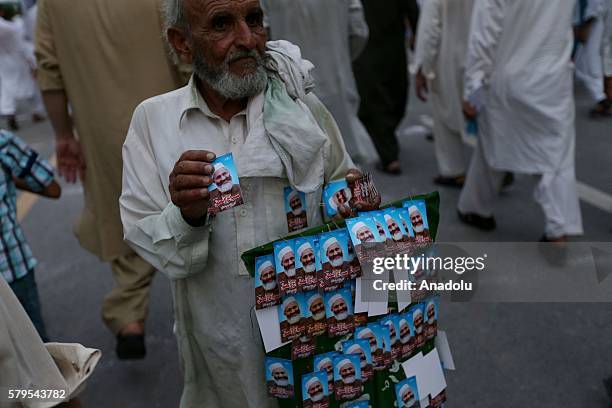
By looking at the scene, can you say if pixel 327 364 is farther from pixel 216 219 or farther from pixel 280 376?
pixel 216 219

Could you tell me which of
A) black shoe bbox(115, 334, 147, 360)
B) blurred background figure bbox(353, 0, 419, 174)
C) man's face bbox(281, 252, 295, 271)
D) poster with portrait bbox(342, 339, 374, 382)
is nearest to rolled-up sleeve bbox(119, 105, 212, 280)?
man's face bbox(281, 252, 295, 271)

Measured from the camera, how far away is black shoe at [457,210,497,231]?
4.62m

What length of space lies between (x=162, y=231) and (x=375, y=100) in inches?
175

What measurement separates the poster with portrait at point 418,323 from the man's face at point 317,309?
0.77 feet

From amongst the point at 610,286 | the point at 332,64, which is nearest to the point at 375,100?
the point at 332,64

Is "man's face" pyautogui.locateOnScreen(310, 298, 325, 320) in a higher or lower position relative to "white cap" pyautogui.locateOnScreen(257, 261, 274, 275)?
lower

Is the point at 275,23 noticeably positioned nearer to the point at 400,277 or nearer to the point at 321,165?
the point at 321,165

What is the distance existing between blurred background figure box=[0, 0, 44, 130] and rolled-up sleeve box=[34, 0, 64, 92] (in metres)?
6.51

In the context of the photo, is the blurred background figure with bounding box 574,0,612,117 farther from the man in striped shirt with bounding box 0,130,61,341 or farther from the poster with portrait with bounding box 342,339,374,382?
the man in striped shirt with bounding box 0,130,61,341

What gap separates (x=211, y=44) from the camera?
1.85m

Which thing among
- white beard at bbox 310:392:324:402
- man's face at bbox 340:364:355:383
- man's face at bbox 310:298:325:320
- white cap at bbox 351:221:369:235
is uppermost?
white cap at bbox 351:221:369:235

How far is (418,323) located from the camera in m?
1.86

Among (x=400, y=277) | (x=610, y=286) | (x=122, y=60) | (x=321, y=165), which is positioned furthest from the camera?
(x=610, y=286)

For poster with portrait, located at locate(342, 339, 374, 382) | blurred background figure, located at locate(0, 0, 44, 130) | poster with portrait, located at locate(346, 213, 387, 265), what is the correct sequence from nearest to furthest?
poster with portrait, located at locate(346, 213, 387, 265) → poster with portrait, located at locate(342, 339, 374, 382) → blurred background figure, located at locate(0, 0, 44, 130)
